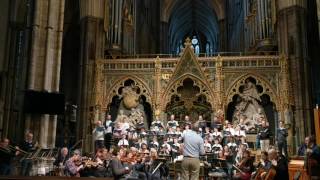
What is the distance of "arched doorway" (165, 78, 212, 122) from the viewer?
20172mm

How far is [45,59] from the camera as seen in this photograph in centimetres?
1491

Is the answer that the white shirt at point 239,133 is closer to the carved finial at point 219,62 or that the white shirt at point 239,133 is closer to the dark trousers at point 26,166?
the carved finial at point 219,62

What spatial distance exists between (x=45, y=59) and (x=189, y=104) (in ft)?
25.6

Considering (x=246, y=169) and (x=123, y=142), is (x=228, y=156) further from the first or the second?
(x=123, y=142)

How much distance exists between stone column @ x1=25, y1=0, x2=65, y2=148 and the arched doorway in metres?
6.69

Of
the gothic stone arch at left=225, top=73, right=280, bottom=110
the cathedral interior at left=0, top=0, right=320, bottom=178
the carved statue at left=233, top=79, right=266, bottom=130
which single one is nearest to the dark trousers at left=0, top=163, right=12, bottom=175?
the cathedral interior at left=0, top=0, right=320, bottom=178

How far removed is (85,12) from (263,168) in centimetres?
1452

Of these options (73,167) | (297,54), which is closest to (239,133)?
(297,54)

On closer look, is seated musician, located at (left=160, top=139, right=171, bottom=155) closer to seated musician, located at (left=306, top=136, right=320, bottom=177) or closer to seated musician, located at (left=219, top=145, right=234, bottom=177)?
seated musician, located at (left=219, top=145, right=234, bottom=177)

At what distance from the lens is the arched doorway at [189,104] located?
20.2 m

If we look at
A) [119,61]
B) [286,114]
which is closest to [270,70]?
[286,114]

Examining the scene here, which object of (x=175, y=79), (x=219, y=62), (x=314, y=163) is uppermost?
(x=219, y=62)

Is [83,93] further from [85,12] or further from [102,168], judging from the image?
[102,168]

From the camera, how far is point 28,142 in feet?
42.0
